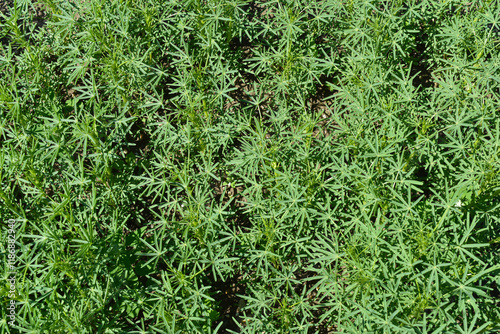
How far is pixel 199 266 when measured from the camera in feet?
9.30

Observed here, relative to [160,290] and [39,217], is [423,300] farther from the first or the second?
[39,217]

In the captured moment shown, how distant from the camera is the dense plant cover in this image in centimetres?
271

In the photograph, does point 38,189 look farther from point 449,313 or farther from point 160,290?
point 449,313

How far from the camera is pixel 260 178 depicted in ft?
10.1

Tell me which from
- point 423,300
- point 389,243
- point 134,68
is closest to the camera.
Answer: point 423,300

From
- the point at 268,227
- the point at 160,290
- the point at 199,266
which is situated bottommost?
the point at 160,290

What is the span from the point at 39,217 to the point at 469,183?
9.89 ft

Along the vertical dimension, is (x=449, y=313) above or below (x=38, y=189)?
below

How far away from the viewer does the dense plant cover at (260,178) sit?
2.71 meters

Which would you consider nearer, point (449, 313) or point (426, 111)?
point (449, 313)

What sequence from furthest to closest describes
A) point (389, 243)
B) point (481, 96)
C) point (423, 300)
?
point (481, 96)
point (389, 243)
point (423, 300)

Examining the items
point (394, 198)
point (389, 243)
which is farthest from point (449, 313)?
point (394, 198)

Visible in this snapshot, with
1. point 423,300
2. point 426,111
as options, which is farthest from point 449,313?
point 426,111

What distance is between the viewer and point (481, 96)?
3033 mm
